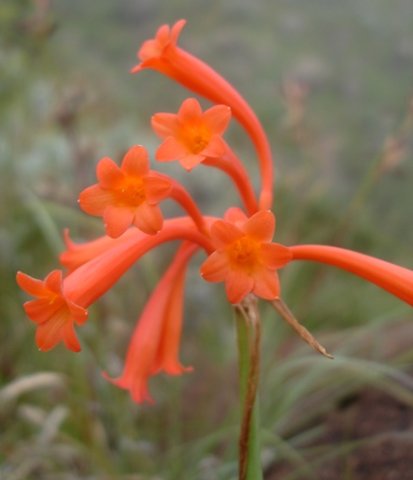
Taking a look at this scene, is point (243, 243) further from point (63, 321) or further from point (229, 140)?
point (229, 140)

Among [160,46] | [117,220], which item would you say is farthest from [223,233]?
[160,46]

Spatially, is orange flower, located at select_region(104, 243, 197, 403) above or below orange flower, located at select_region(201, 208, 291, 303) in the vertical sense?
below

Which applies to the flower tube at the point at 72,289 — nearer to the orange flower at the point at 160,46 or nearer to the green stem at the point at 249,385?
the green stem at the point at 249,385

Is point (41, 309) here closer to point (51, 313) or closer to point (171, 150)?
point (51, 313)

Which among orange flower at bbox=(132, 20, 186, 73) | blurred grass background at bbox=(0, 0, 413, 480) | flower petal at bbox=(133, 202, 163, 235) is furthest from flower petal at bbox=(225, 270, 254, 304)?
blurred grass background at bbox=(0, 0, 413, 480)

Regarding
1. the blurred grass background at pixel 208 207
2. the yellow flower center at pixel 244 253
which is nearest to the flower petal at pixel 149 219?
the yellow flower center at pixel 244 253

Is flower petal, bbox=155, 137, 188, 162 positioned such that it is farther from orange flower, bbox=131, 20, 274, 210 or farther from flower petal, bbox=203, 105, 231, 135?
orange flower, bbox=131, 20, 274, 210
